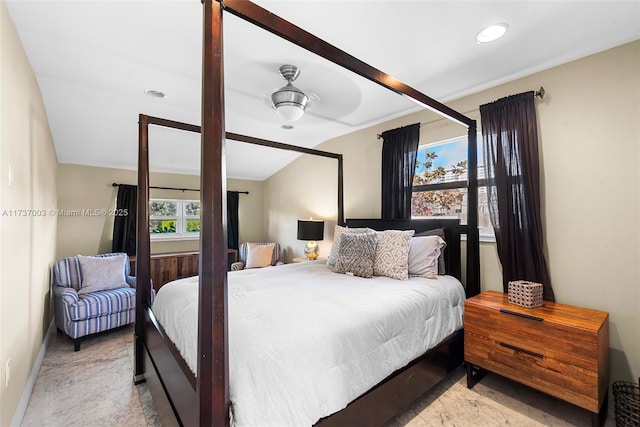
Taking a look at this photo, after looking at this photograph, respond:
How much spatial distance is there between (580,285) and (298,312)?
2117mm

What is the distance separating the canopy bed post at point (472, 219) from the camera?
253 cm

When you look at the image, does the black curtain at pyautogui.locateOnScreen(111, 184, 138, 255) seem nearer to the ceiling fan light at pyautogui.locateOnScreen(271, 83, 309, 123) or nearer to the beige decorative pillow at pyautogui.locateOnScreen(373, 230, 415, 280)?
the ceiling fan light at pyautogui.locateOnScreen(271, 83, 309, 123)

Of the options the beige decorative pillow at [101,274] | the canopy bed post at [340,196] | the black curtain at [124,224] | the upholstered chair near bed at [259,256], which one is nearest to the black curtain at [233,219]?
the upholstered chair near bed at [259,256]

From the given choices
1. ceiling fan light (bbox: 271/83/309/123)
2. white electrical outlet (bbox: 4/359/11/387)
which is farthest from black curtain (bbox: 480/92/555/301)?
white electrical outlet (bbox: 4/359/11/387)

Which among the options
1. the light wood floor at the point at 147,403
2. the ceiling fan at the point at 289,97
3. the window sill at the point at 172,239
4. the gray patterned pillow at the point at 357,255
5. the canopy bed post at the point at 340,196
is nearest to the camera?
the light wood floor at the point at 147,403

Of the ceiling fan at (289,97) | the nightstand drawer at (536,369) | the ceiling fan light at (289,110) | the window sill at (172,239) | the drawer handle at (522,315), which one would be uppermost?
the ceiling fan at (289,97)

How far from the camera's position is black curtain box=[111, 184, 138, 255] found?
13.9 ft

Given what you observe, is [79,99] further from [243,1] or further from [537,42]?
[537,42]

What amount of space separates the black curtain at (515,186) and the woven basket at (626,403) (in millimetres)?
608

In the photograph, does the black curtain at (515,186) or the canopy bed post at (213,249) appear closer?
the canopy bed post at (213,249)

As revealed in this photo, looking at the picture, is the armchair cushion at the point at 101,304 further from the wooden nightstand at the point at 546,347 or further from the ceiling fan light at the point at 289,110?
the wooden nightstand at the point at 546,347

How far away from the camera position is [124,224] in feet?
14.1

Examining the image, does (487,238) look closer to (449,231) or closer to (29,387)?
(449,231)

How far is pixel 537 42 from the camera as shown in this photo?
197 centimetres
